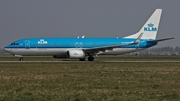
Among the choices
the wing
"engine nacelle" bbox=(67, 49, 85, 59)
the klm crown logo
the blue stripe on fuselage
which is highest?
the klm crown logo

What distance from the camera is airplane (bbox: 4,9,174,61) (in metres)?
56.0

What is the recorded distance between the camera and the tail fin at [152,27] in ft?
204

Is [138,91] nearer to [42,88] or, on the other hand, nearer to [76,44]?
[42,88]

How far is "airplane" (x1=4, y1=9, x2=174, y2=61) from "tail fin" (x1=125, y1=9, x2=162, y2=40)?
209cm

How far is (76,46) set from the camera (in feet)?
187

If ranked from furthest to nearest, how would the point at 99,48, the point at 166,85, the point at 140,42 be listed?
the point at 140,42, the point at 99,48, the point at 166,85

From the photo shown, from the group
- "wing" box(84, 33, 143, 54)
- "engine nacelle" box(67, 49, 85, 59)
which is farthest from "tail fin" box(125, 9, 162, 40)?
"engine nacelle" box(67, 49, 85, 59)

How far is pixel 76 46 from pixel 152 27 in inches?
564

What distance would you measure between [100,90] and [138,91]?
1702mm

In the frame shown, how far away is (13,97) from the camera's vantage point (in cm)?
1490

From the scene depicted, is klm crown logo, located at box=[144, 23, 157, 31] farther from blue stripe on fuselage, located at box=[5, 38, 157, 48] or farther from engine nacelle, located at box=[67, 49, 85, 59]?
engine nacelle, located at box=[67, 49, 85, 59]

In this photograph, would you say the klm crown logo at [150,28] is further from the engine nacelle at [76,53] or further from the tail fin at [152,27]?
the engine nacelle at [76,53]

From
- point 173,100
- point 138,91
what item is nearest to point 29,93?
point 138,91

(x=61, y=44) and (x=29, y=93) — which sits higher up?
(x=61, y=44)
